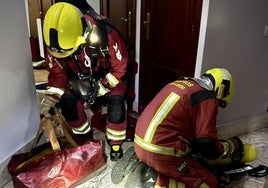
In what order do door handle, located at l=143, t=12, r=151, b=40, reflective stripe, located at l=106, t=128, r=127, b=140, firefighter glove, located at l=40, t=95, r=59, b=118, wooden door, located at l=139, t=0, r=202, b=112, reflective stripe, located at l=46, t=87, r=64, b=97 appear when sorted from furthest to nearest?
door handle, located at l=143, t=12, r=151, b=40, wooden door, located at l=139, t=0, r=202, b=112, reflective stripe, located at l=106, t=128, r=127, b=140, reflective stripe, located at l=46, t=87, r=64, b=97, firefighter glove, located at l=40, t=95, r=59, b=118

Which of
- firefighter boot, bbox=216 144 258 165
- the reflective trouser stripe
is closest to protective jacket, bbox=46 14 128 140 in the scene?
the reflective trouser stripe

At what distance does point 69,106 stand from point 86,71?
291mm

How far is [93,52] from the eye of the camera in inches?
75.9

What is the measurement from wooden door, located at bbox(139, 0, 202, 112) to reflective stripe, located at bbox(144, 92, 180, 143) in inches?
29.1

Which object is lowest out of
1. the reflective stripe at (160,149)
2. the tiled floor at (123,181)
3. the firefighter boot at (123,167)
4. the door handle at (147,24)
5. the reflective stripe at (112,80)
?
the tiled floor at (123,181)

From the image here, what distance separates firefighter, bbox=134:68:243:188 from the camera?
156 cm

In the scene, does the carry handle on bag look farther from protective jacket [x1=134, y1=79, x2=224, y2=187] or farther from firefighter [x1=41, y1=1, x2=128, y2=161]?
protective jacket [x1=134, y1=79, x2=224, y2=187]

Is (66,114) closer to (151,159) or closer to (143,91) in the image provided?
(151,159)

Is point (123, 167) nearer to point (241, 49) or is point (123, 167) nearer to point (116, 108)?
point (116, 108)

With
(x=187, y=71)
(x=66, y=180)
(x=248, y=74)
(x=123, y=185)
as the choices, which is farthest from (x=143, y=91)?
(x=66, y=180)

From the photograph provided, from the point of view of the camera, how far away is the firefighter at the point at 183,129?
156cm

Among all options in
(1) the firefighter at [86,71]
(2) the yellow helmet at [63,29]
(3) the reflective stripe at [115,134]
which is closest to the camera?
(2) the yellow helmet at [63,29]

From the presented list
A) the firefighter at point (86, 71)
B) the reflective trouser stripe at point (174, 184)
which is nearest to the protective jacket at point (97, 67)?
the firefighter at point (86, 71)

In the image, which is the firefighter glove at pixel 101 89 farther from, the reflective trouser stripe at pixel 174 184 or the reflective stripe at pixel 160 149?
the reflective trouser stripe at pixel 174 184
